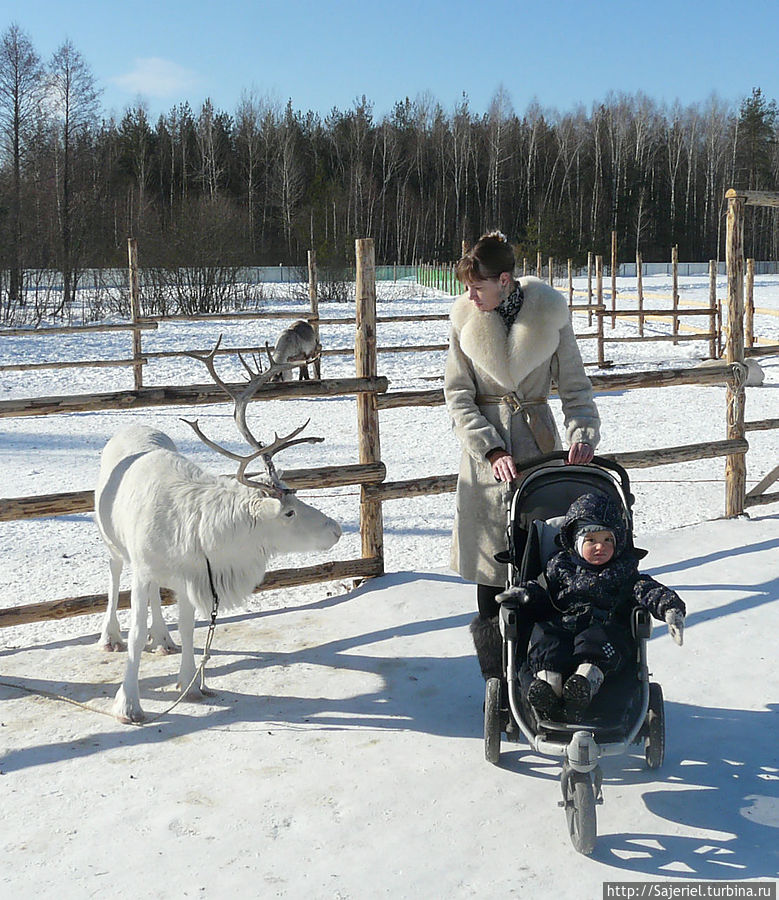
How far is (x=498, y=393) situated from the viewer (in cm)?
296

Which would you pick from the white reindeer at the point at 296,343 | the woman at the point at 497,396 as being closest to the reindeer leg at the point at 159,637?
the woman at the point at 497,396

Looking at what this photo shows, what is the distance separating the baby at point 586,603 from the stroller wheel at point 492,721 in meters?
0.16

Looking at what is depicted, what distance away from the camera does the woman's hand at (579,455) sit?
2758mm

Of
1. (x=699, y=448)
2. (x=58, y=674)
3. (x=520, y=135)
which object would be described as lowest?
(x=58, y=674)

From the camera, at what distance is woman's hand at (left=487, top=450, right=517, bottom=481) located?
109 inches

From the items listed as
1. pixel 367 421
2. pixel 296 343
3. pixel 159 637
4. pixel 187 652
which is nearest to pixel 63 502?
pixel 159 637

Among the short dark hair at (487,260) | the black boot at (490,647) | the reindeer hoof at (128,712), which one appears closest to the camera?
the short dark hair at (487,260)

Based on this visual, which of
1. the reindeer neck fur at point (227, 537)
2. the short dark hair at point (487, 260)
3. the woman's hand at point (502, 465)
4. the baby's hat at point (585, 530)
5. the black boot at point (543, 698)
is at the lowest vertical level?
the black boot at point (543, 698)

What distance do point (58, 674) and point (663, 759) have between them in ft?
7.20

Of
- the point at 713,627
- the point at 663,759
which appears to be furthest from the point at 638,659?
the point at 713,627

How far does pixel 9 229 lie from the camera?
23.6 metres

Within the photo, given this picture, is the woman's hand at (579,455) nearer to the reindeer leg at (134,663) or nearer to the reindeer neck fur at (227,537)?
the reindeer neck fur at (227,537)

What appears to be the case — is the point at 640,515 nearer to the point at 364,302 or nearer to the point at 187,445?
the point at 364,302

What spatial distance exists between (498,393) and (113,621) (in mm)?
1870
